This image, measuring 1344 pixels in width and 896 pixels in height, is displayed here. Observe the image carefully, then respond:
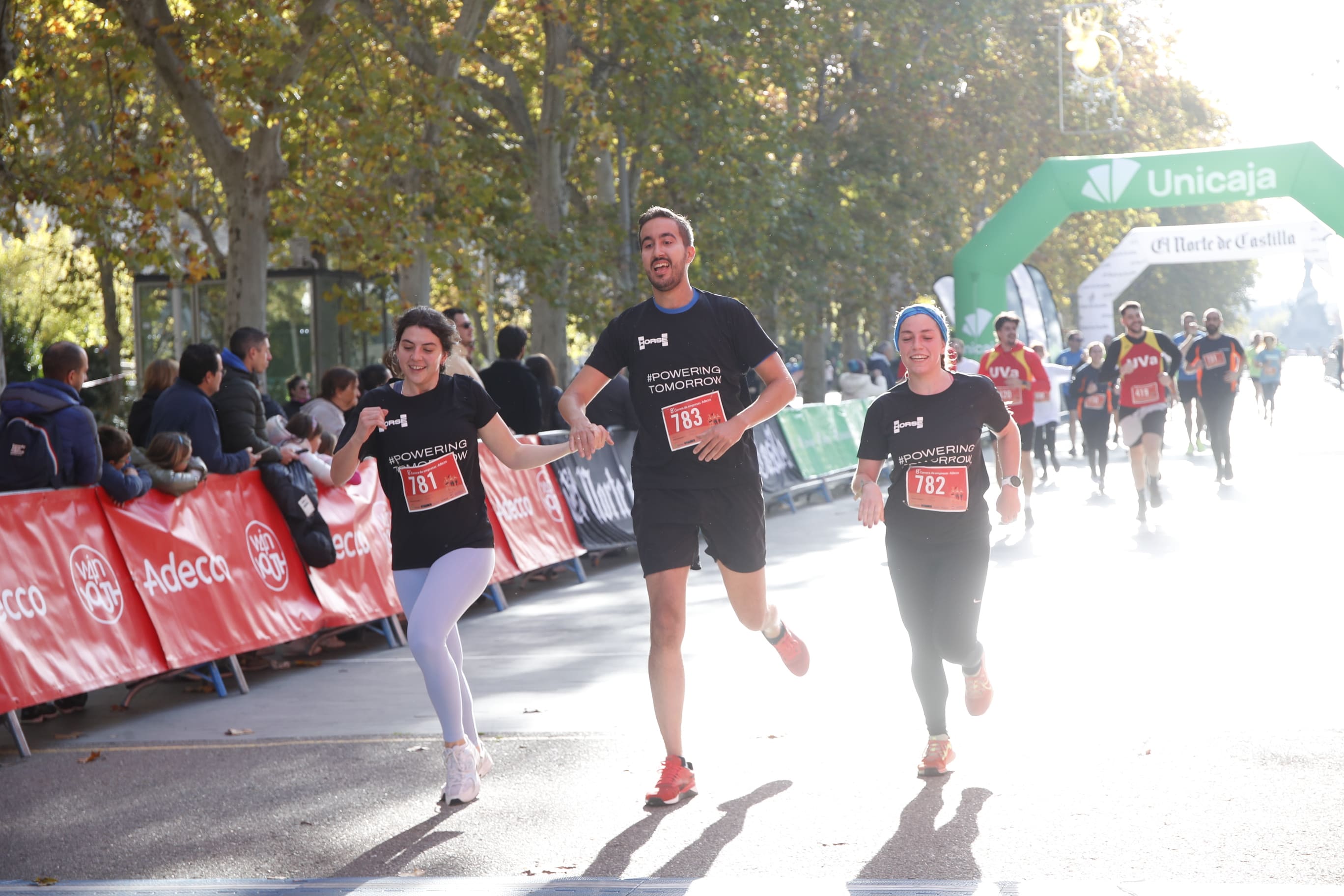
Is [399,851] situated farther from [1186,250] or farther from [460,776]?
[1186,250]

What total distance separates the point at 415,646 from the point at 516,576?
6709 millimetres

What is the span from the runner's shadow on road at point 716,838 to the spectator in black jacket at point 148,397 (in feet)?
17.4

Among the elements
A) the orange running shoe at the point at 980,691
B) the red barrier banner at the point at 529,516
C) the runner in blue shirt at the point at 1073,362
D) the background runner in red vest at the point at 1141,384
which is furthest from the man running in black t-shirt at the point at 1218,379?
the orange running shoe at the point at 980,691

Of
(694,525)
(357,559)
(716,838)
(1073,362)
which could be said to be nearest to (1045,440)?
(1073,362)

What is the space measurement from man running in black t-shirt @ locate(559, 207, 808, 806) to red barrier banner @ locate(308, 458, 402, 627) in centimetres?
394

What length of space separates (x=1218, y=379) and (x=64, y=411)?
43.2ft

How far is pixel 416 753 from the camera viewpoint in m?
6.91

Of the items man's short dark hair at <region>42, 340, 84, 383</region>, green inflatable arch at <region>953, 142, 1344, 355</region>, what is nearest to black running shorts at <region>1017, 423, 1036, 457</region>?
man's short dark hair at <region>42, 340, 84, 383</region>

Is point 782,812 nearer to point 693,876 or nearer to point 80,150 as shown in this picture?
point 693,876

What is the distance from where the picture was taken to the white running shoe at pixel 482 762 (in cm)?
616

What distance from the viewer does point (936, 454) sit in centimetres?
600

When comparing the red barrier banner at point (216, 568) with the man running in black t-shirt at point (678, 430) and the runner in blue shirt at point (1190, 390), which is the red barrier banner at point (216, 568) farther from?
the runner in blue shirt at point (1190, 390)

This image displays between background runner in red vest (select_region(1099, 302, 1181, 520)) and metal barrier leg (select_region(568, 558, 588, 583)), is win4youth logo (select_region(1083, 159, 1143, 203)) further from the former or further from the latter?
metal barrier leg (select_region(568, 558, 588, 583))

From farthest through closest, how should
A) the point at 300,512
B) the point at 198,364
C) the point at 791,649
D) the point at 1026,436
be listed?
1. the point at 1026,436
2. the point at 300,512
3. the point at 198,364
4. the point at 791,649
